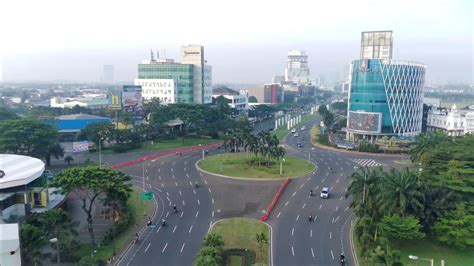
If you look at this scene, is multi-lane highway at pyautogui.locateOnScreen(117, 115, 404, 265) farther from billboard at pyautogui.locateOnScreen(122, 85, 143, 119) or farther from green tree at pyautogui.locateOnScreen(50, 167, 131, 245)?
billboard at pyautogui.locateOnScreen(122, 85, 143, 119)

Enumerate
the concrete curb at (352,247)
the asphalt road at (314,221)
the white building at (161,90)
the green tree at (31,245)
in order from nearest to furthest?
the green tree at (31,245), the concrete curb at (352,247), the asphalt road at (314,221), the white building at (161,90)

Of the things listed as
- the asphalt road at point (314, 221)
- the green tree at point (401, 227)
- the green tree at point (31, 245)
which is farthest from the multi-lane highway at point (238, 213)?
the green tree at point (31, 245)

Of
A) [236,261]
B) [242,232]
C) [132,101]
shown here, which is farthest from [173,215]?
[132,101]

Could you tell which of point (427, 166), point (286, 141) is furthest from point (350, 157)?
point (427, 166)

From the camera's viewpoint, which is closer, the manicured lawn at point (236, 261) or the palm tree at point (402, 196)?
the manicured lawn at point (236, 261)

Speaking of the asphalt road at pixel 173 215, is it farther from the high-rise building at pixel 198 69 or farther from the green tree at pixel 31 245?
→ the high-rise building at pixel 198 69

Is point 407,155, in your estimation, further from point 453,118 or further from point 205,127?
point 205,127

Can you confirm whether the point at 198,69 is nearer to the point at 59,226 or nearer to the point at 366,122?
the point at 366,122
